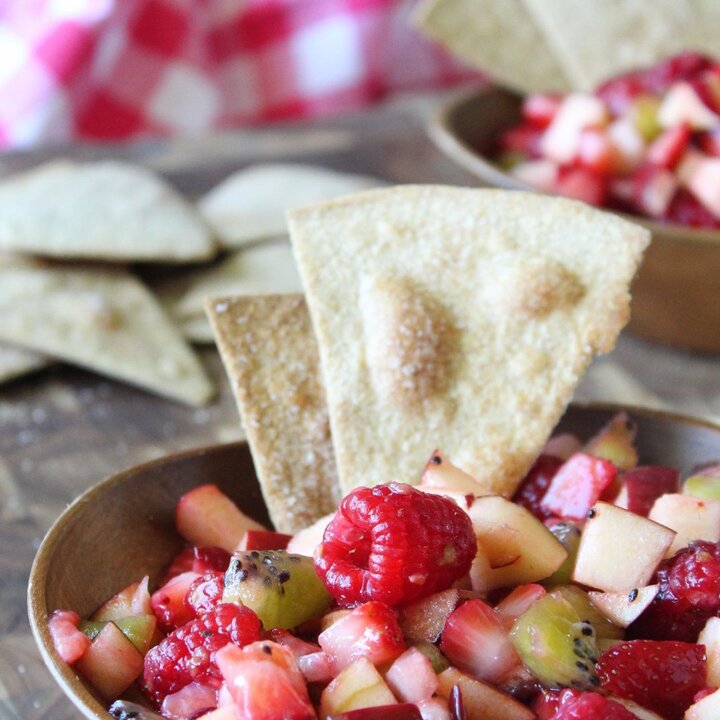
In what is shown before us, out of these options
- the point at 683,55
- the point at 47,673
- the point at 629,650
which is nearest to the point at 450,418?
the point at 629,650

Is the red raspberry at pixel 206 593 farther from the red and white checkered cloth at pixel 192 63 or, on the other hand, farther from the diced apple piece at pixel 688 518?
the red and white checkered cloth at pixel 192 63

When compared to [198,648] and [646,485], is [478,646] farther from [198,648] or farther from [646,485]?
[646,485]

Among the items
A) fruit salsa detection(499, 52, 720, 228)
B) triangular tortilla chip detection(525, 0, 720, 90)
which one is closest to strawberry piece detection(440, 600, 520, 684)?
fruit salsa detection(499, 52, 720, 228)

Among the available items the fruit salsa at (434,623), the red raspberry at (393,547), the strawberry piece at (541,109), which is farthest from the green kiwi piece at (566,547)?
the strawberry piece at (541,109)

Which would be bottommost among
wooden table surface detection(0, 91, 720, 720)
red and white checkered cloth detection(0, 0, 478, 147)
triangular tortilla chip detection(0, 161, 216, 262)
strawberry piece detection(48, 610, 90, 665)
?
red and white checkered cloth detection(0, 0, 478, 147)

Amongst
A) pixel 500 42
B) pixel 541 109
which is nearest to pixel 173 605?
pixel 541 109

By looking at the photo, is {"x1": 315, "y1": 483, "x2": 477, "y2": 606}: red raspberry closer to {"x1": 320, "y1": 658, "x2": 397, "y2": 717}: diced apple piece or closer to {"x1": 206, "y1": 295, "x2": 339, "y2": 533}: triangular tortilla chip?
{"x1": 320, "y1": 658, "x2": 397, "y2": 717}: diced apple piece
